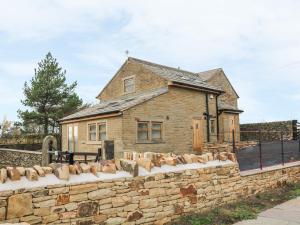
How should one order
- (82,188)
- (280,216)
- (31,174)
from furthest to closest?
(280,216), (82,188), (31,174)

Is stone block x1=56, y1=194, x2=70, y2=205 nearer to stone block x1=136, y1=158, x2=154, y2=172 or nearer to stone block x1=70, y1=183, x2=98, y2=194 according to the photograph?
stone block x1=70, y1=183, x2=98, y2=194

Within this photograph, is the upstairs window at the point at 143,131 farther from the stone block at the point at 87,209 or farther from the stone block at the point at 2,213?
the stone block at the point at 2,213

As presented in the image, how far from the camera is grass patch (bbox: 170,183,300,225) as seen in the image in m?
7.18

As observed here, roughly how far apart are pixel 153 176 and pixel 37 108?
33297 mm

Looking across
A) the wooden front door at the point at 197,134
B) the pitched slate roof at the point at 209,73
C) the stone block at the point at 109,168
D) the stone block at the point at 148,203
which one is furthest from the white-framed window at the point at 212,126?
the stone block at the point at 109,168

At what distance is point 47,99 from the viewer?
37.1 m

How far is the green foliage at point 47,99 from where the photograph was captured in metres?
36.3

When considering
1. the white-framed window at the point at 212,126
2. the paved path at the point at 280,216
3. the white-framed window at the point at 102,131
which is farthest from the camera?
the white-framed window at the point at 212,126

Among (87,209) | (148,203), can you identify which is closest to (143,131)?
(148,203)

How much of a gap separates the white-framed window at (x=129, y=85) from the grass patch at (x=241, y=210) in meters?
17.4

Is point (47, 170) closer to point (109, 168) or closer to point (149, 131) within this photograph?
point (109, 168)

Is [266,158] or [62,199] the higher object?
[62,199]

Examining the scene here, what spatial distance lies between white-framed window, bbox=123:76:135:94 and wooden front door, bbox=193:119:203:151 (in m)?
6.41

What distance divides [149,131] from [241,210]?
1196 cm
